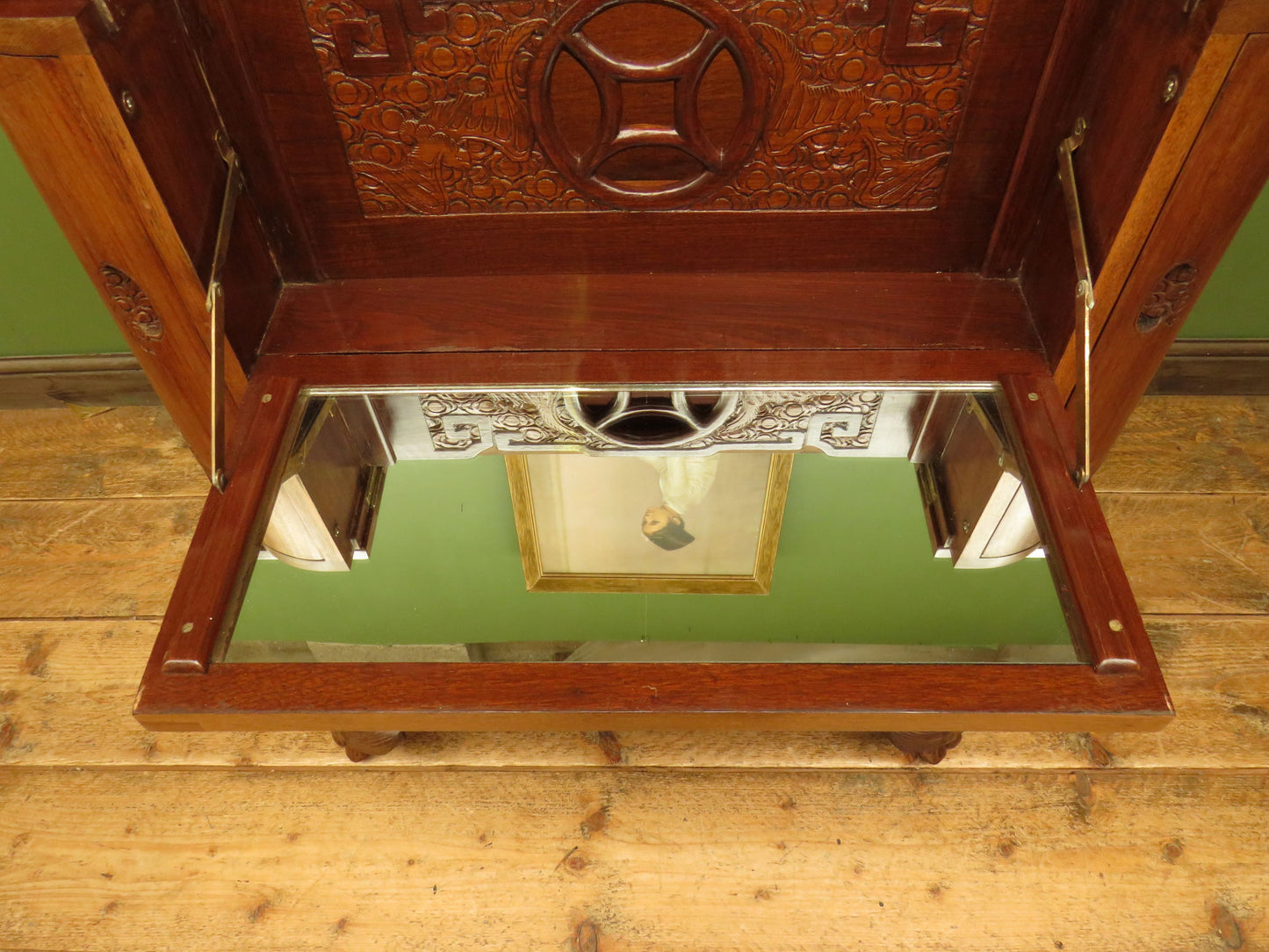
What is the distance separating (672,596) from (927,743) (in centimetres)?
38

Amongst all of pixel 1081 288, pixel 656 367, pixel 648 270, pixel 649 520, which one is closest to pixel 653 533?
pixel 649 520

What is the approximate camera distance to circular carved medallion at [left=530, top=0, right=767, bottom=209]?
0.74 m

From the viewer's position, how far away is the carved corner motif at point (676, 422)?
0.81 metres

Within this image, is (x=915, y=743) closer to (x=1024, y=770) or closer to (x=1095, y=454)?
(x=1024, y=770)

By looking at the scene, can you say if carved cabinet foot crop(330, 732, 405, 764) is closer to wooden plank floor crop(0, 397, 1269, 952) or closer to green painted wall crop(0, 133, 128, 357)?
wooden plank floor crop(0, 397, 1269, 952)

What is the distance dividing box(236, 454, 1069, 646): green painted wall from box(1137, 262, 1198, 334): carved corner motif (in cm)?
23

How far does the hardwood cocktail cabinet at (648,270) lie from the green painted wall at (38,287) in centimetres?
53

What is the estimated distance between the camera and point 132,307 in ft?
2.62

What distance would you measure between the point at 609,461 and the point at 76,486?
0.85 metres

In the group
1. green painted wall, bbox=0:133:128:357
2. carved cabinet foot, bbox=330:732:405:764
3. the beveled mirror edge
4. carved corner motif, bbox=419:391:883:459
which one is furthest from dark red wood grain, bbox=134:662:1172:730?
green painted wall, bbox=0:133:128:357

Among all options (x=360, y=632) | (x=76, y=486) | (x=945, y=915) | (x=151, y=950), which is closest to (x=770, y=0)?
(x=360, y=632)

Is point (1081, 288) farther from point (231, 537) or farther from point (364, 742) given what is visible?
point (364, 742)

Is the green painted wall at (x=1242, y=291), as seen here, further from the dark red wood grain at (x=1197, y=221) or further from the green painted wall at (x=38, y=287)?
the green painted wall at (x=38, y=287)

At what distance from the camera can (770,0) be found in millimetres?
719
